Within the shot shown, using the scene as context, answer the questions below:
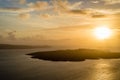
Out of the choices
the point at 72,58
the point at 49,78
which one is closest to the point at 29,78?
the point at 49,78

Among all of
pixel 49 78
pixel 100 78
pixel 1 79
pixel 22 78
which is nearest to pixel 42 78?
pixel 49 78

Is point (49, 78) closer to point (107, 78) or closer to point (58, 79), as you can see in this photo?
point (58, 79)

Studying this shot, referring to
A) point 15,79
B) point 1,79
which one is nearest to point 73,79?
point 15,79

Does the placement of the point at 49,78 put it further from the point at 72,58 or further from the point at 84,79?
the point at 72,58

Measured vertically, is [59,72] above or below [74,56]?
below

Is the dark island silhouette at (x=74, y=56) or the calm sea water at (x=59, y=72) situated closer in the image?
the calm sea water at (x=59, y=72)

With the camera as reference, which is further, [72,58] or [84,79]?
[72,58]

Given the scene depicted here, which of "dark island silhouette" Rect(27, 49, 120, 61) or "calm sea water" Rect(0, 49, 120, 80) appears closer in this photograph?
"calm sea water" Rect(0, 49, 120, 80)

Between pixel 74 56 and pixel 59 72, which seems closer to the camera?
pixel 59 72
